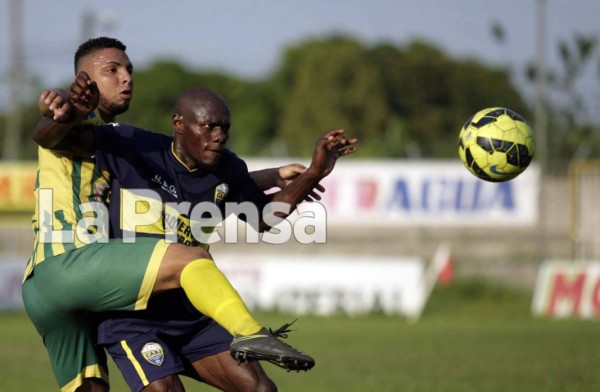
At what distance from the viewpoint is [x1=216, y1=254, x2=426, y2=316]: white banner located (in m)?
23.7

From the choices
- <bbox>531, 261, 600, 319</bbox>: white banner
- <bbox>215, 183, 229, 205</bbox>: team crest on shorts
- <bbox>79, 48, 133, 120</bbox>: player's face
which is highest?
<bbox>79, 48, 133, 120</bbox>: player's face

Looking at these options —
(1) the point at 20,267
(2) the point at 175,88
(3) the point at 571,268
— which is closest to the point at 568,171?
(3) the point at 571,268

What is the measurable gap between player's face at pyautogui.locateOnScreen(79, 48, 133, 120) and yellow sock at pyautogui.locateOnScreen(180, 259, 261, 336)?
1.59m

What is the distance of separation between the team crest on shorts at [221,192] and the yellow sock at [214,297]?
4.00 feet

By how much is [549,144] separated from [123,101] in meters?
33.6

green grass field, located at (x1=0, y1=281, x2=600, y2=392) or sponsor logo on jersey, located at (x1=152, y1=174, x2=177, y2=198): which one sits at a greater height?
sponsor logo on jersey, located at (x1=152, y1=174, x2=177, y2=198)

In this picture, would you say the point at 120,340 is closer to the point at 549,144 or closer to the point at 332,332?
the point at 332,332

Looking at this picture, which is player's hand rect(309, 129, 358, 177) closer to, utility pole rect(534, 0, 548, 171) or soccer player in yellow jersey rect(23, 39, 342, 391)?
soccer player in yellow jersey rect(23, 39, 342, 391)

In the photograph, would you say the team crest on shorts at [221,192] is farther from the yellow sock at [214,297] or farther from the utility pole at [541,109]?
the utility pole at [541,109]

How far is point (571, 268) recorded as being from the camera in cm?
2400

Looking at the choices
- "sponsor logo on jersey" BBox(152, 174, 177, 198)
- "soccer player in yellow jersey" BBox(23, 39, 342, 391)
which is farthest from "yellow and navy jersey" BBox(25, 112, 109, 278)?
"sponsor logo on jersey" BBox(152, 174, 177, 198)

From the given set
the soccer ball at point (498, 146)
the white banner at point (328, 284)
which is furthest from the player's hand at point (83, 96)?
the white banner at point (328, 284)

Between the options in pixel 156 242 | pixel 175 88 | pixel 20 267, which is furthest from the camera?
pixel 175 88

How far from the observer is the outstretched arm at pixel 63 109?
611 cm
